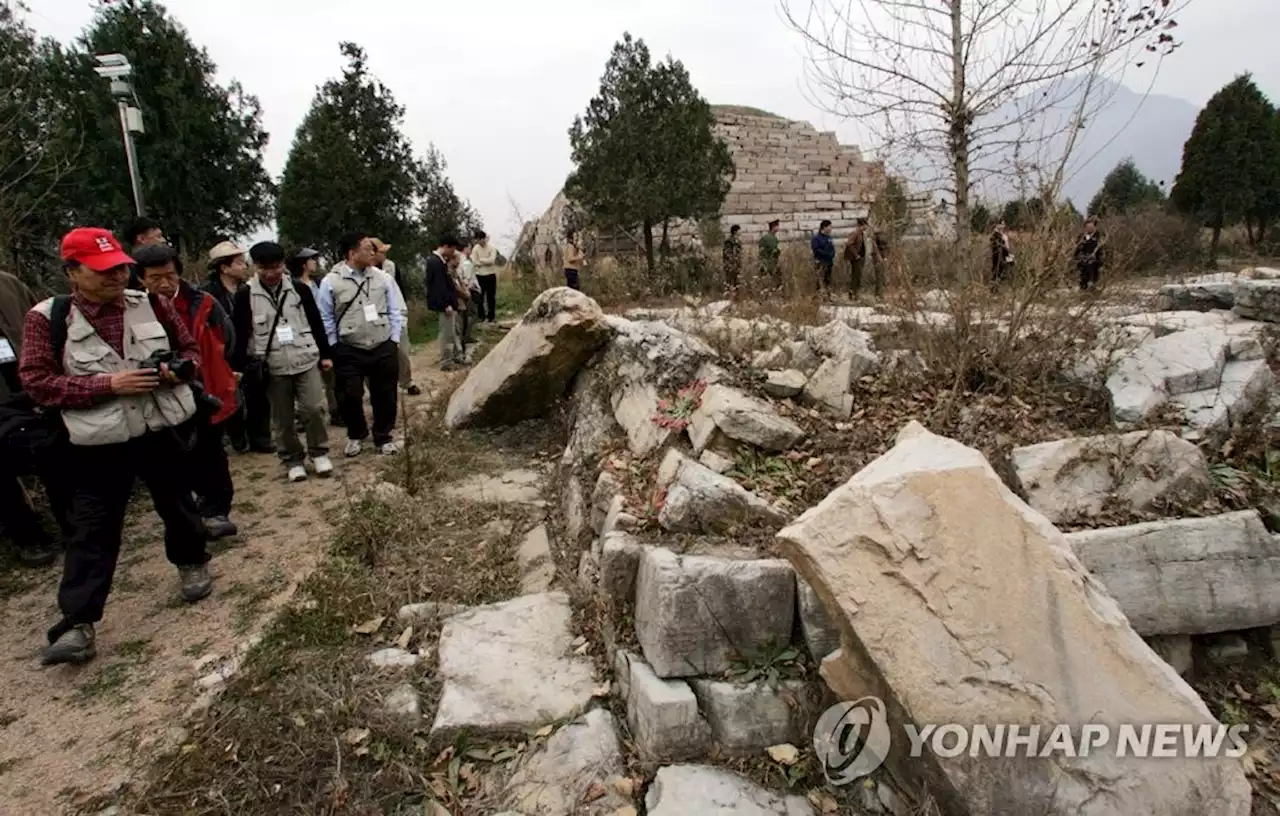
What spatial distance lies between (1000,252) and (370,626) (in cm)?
473

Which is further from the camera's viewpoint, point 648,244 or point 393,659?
point 648,244

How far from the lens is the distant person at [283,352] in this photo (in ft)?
15.0

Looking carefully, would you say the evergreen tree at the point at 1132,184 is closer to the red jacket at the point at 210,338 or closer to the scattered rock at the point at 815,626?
the scattered rock at the point at 815,626

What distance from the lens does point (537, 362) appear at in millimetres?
5207

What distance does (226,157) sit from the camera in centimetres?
1324

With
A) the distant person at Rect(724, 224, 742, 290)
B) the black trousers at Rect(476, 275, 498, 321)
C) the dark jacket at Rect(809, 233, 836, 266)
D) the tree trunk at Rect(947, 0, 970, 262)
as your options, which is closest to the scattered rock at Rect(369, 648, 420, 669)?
the tree trunk at Rect(947, 0, 970, 262)

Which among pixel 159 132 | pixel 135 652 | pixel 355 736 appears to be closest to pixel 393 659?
pixel 355 736

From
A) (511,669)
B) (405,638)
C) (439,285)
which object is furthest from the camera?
(439,285)

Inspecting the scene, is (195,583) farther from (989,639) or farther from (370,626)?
(989,639)

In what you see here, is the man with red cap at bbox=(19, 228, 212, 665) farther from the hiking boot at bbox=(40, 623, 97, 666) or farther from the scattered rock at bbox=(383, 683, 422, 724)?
the scattered rock at bbox=(383, 683, 422, 724)

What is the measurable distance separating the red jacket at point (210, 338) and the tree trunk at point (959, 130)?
501 cm

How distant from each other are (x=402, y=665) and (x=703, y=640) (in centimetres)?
126

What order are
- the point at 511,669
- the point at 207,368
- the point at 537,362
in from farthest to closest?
the point at 537,362 < the point at 207,368 < the point at 511,669

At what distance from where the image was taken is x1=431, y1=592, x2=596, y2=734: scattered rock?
251 cm
